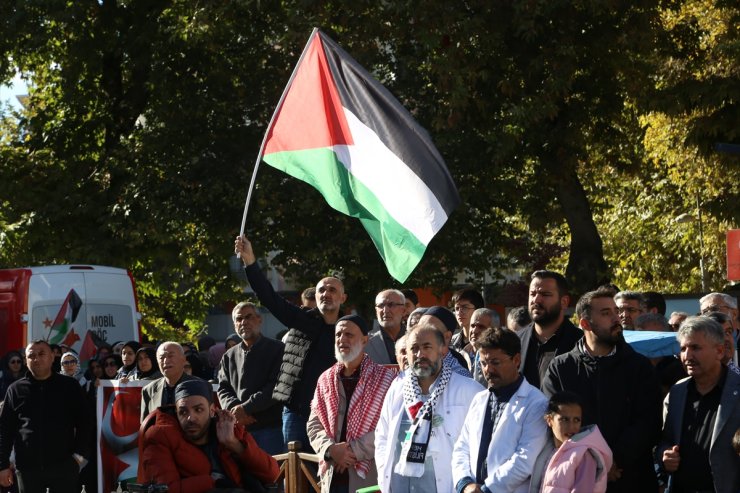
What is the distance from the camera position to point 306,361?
34.6 feet

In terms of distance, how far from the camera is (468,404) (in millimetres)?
8016

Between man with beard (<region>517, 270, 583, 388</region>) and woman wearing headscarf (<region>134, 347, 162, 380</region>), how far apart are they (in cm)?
540

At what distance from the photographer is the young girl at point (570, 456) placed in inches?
280

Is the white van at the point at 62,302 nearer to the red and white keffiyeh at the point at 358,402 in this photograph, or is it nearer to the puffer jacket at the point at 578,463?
the red and white keffiyeh at the point at 358,402

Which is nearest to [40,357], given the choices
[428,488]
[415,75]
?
[428,488]

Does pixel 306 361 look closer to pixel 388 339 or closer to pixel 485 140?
pixel 388 339

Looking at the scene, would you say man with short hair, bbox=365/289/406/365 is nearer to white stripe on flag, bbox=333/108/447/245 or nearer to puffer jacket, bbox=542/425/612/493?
white stripe on flag, bbox=333/108/447/245

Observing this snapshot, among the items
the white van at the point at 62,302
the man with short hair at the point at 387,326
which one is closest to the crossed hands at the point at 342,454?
the man with short hair at the point at 387,326

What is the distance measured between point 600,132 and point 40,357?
14760mm

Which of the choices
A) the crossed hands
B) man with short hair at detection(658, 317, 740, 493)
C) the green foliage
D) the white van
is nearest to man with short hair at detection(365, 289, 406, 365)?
the crossed hands

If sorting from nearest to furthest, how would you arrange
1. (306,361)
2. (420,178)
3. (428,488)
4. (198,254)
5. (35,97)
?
(428,488) < (420,178) < (306,361) < (198,254) < (35,97)

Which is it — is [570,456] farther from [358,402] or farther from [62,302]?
[62,302]

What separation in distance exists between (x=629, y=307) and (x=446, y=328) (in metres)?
2.59

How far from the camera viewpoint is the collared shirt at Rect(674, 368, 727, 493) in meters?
7.48
